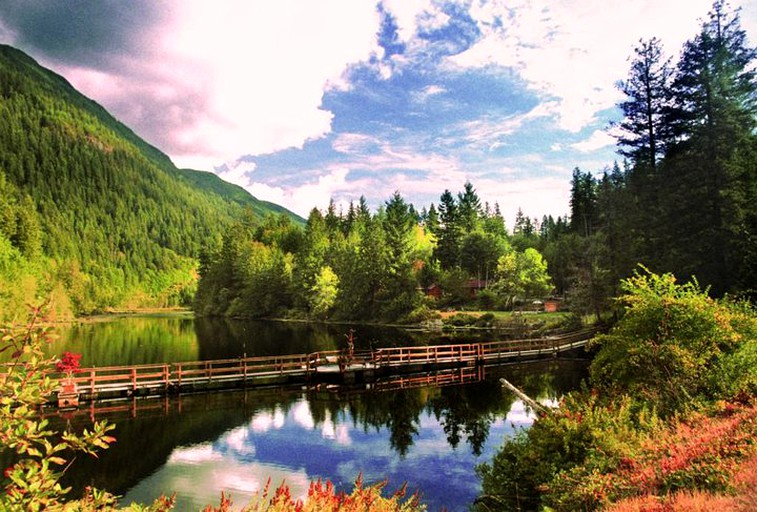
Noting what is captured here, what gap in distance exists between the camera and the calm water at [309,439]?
16.2 metres

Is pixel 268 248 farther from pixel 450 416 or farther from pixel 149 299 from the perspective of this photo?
pixel 450 416

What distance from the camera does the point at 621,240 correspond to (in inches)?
1706

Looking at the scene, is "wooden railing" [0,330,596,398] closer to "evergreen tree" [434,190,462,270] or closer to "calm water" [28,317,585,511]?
"calm water" [28,317,585,511]


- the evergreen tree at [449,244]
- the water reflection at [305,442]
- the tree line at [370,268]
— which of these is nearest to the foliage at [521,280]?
the tree line at [370,268]

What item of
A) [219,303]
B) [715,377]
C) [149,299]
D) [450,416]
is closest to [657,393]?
[715,377]

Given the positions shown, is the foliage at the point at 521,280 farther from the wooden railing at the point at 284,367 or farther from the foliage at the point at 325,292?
the foliage at the point at 325,292

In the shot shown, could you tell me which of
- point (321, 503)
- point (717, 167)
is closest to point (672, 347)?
point (321, 503)

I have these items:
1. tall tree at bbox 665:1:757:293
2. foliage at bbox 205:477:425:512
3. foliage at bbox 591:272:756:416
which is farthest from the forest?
foliage at bbox 205:477:425:512

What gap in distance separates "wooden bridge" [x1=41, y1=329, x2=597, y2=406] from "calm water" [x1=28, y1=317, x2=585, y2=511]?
3.63 feet

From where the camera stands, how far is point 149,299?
583 ft

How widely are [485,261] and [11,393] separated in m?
88.2

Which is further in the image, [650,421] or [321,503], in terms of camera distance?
[650,421]

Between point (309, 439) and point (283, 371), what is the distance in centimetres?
1209

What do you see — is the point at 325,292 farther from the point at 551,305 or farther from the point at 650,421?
the point at 650,421
